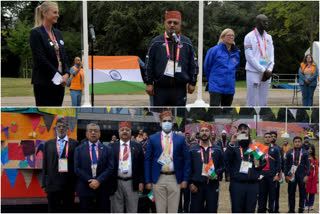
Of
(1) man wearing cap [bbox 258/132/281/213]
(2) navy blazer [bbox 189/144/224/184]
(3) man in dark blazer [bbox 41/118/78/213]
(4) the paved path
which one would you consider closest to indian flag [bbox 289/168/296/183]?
(1) man wearing cap [bbox 258/132/281/213]

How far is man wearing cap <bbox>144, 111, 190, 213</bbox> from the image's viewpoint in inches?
228

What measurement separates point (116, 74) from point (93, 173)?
10751mm

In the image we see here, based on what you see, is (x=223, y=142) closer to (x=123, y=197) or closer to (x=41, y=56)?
(x=123, y=197)

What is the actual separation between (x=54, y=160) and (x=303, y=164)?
3239 mm

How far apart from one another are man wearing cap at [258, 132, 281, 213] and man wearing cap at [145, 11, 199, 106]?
50.5 inches

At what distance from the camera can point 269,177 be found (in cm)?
625

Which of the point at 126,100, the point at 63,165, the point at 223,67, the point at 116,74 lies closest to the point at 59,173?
the point at 63,165

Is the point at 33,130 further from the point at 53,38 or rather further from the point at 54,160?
the point at 53,38

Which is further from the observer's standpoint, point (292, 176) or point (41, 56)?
point (292, 176)

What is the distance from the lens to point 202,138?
19.7ft

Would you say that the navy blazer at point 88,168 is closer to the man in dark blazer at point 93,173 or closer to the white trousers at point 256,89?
the man in dark blazer at point 93,173

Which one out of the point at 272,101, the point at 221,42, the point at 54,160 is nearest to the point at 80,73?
the point at 221,42

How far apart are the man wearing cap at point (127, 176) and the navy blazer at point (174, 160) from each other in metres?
0.11

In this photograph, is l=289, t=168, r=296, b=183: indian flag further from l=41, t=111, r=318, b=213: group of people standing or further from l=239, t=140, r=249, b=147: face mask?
l=239, t=140, r=249, b=147: face mask
